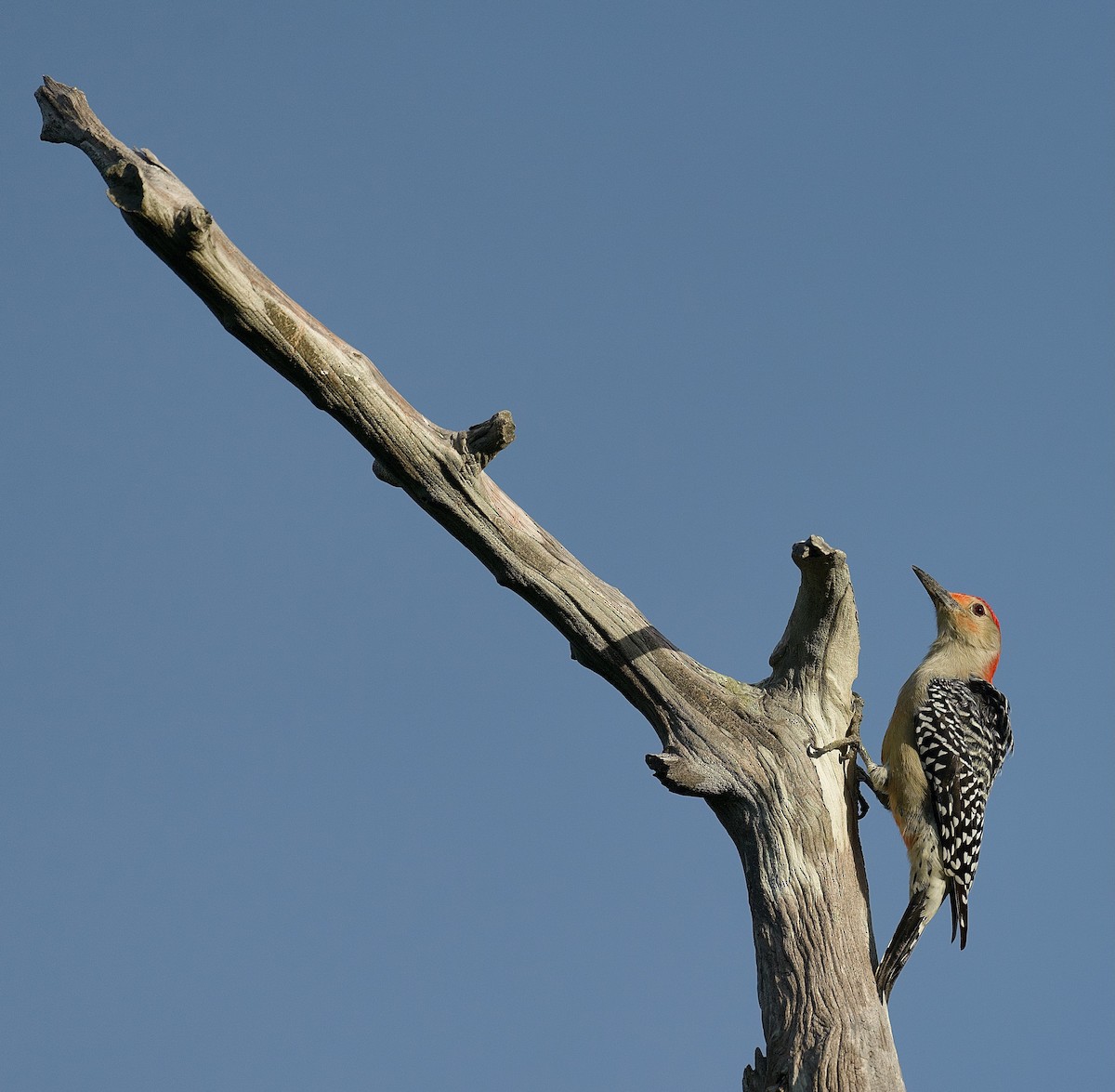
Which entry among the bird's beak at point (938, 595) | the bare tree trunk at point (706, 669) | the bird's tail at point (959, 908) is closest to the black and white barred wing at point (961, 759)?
the bird's tail at point (959, 908)

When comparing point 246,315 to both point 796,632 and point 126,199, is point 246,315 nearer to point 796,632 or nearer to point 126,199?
point 126,199

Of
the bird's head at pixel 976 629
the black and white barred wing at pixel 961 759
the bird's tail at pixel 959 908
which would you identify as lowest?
the bird's tail at pixel 959 908

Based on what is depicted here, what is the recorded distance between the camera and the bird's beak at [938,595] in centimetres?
860

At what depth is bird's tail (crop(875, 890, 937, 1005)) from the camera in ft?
18.3

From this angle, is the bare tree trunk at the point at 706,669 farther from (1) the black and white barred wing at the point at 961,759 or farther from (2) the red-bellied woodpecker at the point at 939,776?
(1) the black and white barred wing at the point at 961,759

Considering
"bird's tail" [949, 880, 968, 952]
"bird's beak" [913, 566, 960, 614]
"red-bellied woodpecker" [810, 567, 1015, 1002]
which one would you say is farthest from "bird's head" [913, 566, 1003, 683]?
"bird's tail" [949, 880, 968, 952]

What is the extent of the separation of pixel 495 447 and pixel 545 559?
2.29 ft

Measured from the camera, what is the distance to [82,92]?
16.7ft

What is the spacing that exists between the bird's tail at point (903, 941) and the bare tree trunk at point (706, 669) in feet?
0.54

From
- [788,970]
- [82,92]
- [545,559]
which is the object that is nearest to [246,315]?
[82,92]

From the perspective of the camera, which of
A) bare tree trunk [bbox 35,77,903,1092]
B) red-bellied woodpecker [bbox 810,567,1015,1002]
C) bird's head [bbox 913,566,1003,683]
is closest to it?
bare tree trunk [bbox 35,77,903,1092]

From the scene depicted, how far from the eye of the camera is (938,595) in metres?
8.75

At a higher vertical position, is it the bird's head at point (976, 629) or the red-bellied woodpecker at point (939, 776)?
the bird's head at point (976, 629)

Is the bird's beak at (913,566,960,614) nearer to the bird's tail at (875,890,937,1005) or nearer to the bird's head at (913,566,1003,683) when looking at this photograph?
the bird's head at (913,566,1003,683)
